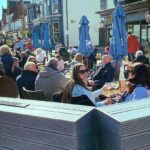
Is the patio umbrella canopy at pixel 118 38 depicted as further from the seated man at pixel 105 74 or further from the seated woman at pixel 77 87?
the seated woman at pixel 77 87

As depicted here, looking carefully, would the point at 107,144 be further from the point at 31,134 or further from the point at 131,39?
the point at 131,39

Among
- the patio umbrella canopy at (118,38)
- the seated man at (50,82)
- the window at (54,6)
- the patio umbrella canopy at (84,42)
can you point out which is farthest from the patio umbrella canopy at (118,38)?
the window at (54,6)

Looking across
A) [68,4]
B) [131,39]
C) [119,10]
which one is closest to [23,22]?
[68,4]

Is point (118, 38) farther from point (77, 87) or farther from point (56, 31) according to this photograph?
point (56, 31)

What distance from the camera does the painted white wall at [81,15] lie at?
118 ft

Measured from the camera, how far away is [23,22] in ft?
212

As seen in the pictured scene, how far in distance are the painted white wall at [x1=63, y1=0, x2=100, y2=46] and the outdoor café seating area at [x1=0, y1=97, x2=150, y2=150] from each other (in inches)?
1339

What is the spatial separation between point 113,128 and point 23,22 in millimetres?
64311

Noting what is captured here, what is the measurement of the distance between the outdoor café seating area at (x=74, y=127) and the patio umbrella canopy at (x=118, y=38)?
A: 29.3 ft

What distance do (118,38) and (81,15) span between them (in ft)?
84.1

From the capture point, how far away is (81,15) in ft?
119

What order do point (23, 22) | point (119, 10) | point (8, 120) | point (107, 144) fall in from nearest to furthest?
point (107, 144)
point (8, 120)
point (119, 10)
point (23, 22)

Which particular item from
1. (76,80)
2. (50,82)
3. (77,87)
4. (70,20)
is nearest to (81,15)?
(70,20)

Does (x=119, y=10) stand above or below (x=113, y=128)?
above
